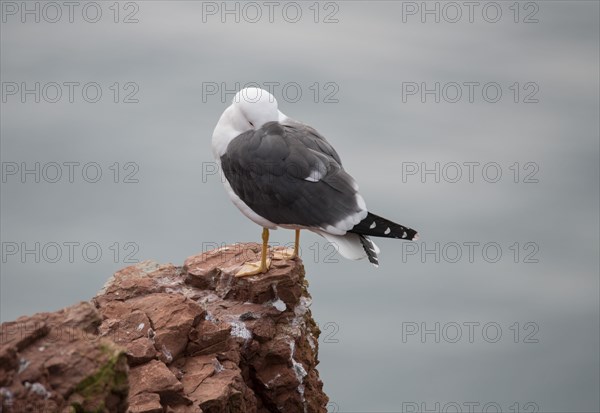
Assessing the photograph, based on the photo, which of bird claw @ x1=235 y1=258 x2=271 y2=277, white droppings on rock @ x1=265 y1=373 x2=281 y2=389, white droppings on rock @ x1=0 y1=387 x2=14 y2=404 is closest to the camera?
white droppings on rock @ x1=0 y1=387 x2=14 y2=404

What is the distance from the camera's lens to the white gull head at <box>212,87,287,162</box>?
12.4 meters

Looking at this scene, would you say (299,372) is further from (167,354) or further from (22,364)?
(22,364)

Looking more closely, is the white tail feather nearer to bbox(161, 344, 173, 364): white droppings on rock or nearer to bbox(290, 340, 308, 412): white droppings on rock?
bbox(290, 340, 308, 412): white droppings on rock

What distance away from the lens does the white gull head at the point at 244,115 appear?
12422 millimetres

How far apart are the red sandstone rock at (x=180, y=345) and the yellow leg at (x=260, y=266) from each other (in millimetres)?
76

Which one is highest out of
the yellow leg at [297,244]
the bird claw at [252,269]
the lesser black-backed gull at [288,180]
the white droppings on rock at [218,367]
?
the lesser black-backed gull at [288,180]

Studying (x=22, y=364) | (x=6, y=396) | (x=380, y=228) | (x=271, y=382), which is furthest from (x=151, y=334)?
(x=6, y=396)

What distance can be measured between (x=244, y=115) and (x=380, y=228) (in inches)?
81.4

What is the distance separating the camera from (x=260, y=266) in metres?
12.7

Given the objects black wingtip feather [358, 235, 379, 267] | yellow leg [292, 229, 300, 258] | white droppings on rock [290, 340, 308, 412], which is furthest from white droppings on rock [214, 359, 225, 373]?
yellow leg [292, 229, 300, 258]

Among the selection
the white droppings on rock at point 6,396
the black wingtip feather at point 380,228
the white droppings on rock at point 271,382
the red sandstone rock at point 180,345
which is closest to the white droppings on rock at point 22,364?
the red sandstone rock at point 180,345

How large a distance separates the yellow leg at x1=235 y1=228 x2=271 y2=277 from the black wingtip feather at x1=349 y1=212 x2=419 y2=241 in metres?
1.27

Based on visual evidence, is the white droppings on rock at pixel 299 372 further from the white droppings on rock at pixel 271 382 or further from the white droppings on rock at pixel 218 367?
the white droppings on rock at pixel 218 367

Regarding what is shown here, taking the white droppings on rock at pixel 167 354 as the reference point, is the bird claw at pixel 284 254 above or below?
above
